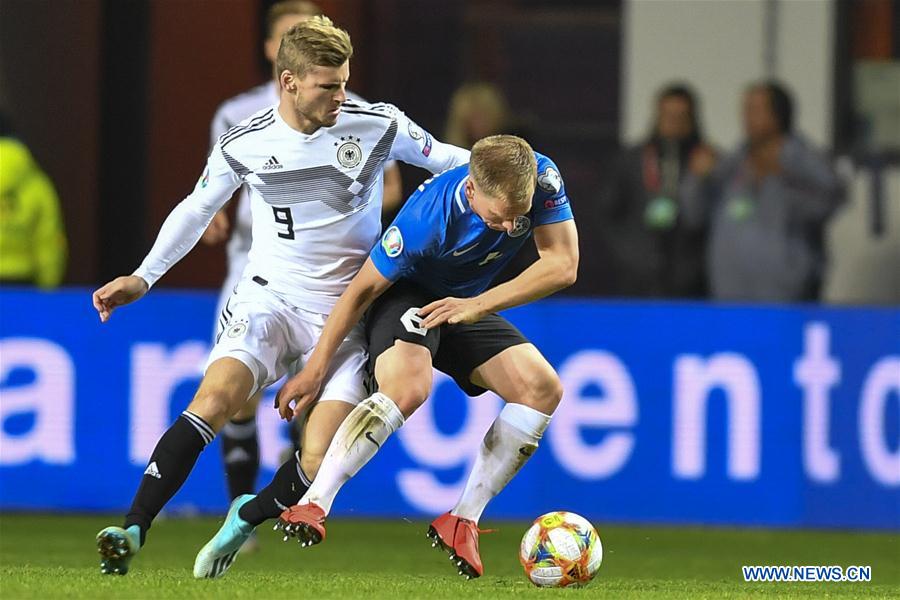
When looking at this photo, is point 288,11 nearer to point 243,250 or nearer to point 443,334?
point 243,250

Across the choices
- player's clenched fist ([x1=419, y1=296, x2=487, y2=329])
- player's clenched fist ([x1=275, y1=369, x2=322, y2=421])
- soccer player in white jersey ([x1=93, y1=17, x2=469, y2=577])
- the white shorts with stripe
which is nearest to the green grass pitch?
soccer player in white jersey ([x1=93, y1=17, x2=469, y2=577])

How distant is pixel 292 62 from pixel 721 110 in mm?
5092

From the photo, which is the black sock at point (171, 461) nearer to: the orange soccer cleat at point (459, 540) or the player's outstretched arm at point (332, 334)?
the player's outstretched arm at point (332, 334)

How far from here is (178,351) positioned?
30.6 feet

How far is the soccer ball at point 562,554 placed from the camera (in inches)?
233

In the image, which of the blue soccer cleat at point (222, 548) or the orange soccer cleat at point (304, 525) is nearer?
the orange soccer cleat at point (304, 525)

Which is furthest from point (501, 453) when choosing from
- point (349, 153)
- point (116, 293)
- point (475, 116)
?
point (475, 116)

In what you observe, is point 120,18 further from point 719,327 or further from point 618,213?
point 719,327

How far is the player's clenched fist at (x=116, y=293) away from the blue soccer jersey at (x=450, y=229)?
0.75m

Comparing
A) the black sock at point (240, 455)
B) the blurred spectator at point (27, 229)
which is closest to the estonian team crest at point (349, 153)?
the black sock at point (240, 455)

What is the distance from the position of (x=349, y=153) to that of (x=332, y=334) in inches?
23.8

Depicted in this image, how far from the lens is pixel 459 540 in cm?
619

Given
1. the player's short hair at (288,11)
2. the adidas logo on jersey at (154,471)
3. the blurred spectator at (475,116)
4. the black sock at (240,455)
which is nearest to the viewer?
the adidas logo on jersey at (154,471)

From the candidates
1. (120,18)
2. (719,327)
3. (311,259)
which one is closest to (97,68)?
(120,18)
